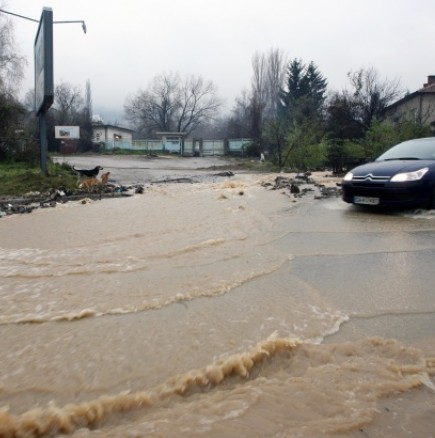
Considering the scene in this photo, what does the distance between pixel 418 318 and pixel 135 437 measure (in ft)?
7.20

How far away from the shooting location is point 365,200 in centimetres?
727

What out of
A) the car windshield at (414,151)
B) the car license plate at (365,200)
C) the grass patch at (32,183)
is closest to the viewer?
the car license plate at (365,200)

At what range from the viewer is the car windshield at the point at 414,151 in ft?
24.4

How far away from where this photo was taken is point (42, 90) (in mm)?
13320

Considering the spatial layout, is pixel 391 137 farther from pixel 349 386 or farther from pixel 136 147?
pixel 136 147

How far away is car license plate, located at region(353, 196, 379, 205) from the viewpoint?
280 inches

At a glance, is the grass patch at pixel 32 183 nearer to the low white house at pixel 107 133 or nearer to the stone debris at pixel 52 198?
the stone debris at pixel 52 198

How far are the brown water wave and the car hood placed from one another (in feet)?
16.5

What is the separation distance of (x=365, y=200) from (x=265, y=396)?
5.76 m

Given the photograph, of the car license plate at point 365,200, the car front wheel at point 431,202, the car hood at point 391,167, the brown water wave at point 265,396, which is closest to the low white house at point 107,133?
the car hood at point 391,167

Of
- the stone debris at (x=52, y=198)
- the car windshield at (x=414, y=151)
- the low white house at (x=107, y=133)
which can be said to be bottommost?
the stone debris at (x=52, y=198)

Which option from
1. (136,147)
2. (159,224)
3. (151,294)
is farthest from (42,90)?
(136,147)

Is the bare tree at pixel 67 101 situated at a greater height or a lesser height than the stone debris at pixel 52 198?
greater

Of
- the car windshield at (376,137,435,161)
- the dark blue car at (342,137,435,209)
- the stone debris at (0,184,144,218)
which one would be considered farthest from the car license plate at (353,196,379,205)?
the stone debris at (0,184,144,218)
